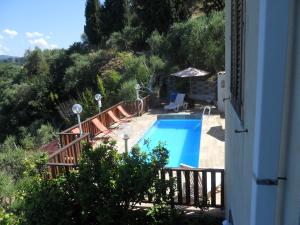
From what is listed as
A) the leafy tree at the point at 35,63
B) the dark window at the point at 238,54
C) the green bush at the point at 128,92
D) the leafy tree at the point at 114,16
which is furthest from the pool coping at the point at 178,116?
the leafy tree at the point at 35,63

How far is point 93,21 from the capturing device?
95.9 ft

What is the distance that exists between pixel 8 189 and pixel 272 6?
8.04m

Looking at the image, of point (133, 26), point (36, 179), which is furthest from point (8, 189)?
point (133, 26)

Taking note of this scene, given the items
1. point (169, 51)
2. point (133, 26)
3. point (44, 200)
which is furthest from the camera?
point (133, 26)

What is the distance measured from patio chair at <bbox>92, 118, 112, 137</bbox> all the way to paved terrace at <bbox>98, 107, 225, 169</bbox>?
0.30m

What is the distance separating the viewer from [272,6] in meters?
1.41

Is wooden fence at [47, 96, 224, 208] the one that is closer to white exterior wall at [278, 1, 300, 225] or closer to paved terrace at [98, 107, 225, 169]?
paved terrace at [98, 107, 225, 169]

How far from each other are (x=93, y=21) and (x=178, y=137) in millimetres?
20275

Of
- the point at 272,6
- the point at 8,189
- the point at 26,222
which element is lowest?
the point at 8,189

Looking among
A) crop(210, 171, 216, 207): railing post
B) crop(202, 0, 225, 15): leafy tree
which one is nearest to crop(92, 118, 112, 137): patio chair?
crop(210, 171, 216, 207): railing post

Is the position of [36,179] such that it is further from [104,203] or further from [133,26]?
[133,26]

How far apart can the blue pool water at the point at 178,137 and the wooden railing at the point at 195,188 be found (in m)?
4.18

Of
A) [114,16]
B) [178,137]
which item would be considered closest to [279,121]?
[178,137]

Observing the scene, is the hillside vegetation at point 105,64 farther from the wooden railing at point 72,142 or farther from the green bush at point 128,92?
the wooden railing at point 72,142
